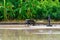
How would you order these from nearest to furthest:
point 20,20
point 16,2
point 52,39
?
point 52,39 → point 20,20 → point 16,2

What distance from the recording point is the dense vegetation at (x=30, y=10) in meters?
28.1

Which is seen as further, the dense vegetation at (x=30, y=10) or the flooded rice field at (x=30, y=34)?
the dense vegetation at (x=30, y=10)

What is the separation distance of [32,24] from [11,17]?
188 inches

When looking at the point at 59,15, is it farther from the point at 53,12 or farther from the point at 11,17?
the point at 11,17

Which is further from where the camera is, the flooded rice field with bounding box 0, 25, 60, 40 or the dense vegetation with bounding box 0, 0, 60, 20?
the dense vegetation with bounding box 0, 0, 60, 20

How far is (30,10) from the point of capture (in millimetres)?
28453

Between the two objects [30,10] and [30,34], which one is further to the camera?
[30,10]

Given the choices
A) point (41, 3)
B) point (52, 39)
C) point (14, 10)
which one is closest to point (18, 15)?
point (14, 10)

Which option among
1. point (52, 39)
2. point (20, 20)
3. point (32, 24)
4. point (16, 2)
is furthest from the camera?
point (16, 2)

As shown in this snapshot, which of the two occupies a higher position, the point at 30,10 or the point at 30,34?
the point at 30,10

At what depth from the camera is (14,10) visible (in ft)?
94.3

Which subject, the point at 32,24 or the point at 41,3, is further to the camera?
the point at 41,3

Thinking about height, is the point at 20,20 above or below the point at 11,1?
below

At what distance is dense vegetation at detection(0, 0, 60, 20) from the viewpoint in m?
28.1
